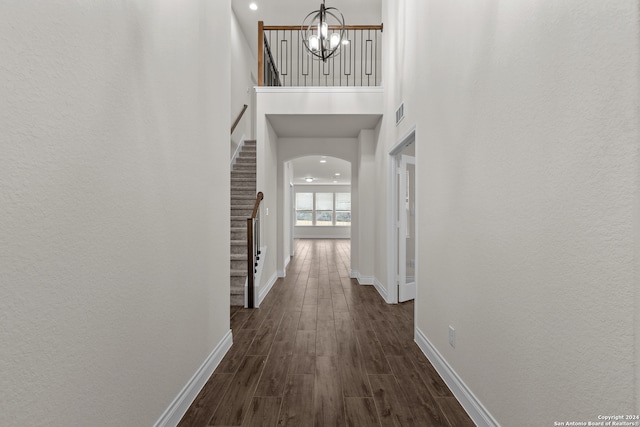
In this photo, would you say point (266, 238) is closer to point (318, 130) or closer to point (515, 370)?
point (318, 130)

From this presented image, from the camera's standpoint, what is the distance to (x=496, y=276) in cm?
→ 162

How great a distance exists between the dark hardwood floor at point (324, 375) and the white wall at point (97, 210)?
0.40m

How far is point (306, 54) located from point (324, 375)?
8299mm

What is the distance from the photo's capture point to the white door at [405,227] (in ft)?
14.3

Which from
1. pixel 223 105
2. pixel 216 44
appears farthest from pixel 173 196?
pixel 216 44

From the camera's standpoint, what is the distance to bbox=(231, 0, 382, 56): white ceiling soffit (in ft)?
19.5

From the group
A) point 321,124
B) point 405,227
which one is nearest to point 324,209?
point 321,124

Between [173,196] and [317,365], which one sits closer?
[173,196]

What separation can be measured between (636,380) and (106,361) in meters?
1.76

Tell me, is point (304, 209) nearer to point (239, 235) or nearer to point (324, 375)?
point (239, 235)

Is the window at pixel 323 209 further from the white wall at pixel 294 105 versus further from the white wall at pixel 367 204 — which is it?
the white wall at pixel 294 105

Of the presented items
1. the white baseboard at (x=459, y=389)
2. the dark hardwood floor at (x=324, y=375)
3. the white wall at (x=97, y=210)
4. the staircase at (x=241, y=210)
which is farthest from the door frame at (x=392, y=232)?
the white wall at (x=97, y=210)

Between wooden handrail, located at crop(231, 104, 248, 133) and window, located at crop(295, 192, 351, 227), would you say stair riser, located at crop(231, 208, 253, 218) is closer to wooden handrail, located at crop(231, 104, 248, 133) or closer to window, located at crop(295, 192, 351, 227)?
wooden handrail, located at crop(231, 104, 248, 133)

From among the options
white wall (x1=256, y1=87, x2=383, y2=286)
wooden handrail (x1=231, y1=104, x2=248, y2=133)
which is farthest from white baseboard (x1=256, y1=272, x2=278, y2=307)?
wooden handrail (x1=231, y1=104, x2=248, y2=133)
